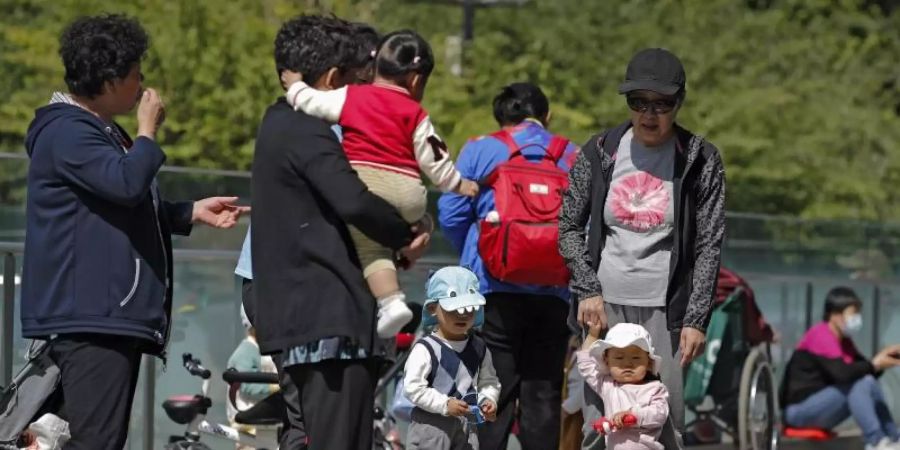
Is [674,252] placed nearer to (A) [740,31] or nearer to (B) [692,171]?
(B) [692,171]

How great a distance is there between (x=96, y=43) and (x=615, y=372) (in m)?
2.50

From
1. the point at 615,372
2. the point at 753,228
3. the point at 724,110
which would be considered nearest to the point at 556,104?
the point at 724,110

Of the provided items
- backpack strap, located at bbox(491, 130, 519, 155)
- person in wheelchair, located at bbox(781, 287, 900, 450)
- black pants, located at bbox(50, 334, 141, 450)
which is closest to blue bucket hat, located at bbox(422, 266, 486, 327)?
backpack strap, located at bbox(491, 130, 519, 155)

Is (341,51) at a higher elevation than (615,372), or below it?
higher

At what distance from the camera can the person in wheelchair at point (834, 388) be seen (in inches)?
514

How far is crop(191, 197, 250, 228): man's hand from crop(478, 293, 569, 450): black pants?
197 centimetres

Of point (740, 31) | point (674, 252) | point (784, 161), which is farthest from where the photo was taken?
point (740, 31)

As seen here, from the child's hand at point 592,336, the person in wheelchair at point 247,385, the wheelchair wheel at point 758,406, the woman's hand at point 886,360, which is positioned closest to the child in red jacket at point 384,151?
the child's hand at point 592,336

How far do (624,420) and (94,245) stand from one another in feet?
7.55

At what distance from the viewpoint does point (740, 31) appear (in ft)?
77.9

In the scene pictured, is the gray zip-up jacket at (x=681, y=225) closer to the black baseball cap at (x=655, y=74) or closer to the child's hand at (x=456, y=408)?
the black baseball cap at (x=655, y=74)

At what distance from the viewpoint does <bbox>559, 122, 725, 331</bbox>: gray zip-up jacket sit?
23.5 feet

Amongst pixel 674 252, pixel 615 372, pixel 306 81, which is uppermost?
pixel 306 81

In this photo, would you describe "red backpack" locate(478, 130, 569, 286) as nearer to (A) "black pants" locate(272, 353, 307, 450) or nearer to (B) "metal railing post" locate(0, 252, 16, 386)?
(A) "black pants" locate(272, 353, 307, 450)
